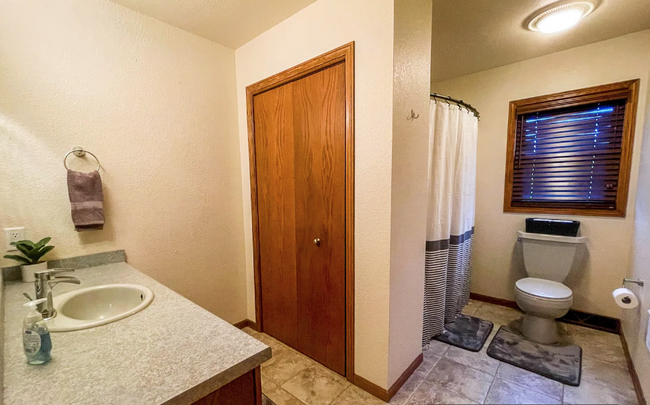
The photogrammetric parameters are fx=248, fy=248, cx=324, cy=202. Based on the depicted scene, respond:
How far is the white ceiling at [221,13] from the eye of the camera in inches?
53.9

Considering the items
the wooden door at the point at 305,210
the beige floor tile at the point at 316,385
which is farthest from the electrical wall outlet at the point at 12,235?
the beige floor tile at the point at 316,385

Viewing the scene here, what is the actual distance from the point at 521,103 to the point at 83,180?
6.06ft

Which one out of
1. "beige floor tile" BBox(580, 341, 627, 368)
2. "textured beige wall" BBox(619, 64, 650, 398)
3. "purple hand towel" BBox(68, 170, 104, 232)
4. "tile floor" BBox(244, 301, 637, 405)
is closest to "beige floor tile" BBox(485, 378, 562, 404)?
"tile floor" BBox(244, 301, 637, 405)

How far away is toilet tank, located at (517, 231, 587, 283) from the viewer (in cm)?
61

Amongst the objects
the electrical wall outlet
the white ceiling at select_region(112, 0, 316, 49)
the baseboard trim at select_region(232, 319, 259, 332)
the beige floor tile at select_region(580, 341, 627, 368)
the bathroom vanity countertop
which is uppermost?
the white ceiling at select_region(112, 0, 316, 49)

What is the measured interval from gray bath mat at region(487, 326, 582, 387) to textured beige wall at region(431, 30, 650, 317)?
14cm

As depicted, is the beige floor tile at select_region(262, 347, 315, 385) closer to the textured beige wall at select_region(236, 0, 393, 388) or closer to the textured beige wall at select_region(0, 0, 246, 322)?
the textured beige wall at select_region(236, 0, 393, 388)

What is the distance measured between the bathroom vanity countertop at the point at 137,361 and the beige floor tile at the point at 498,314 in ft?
2.36

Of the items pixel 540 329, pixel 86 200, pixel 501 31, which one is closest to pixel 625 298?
pixel 540 329

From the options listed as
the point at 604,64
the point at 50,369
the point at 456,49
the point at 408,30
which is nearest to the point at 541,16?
the point at 604,64

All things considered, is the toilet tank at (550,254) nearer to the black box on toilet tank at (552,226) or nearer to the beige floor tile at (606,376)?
the black box on toilet tank at (552,226)

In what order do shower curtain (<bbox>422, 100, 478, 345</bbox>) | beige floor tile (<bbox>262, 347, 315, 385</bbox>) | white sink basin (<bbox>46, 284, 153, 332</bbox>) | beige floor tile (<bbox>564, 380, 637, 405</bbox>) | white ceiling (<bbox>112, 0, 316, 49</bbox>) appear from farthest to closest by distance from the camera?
shower curtain (<bbox>422, 100, 478, 345</bbox>) < beige floor tile (<bbox>262, 347, 315, 385</bbox>) < white ceiling (<bbox>112, 0, 316, 49</bbox>) < white sink basin (<bbox>46, 284, 153, 332</bbox>) < beige floor tile (<bbox>564, 380, 637, 405</bbox>)

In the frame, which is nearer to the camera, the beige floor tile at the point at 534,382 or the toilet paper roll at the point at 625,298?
the beige floor tile at the point at 534,382

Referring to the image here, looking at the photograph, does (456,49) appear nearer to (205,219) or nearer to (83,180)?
(205,219)
